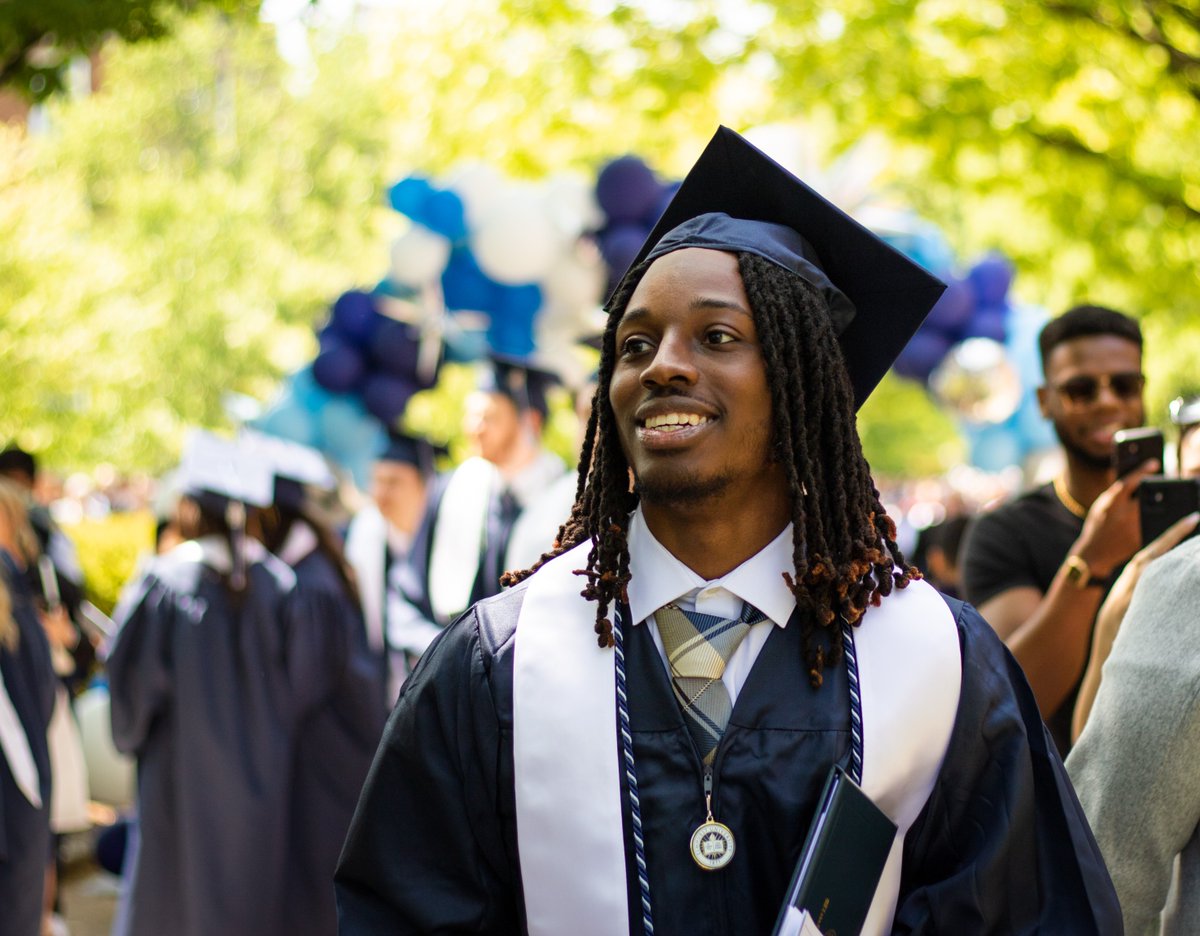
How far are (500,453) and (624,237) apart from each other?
121 cm

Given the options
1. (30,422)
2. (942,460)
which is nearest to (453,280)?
(30,422)

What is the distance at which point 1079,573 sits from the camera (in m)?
3.46

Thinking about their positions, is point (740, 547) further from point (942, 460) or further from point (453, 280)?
point (942, 460)

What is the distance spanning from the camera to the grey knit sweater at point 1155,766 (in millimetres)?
2309

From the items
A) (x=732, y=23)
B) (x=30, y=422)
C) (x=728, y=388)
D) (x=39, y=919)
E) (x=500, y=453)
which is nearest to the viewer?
(x=728, y=388)

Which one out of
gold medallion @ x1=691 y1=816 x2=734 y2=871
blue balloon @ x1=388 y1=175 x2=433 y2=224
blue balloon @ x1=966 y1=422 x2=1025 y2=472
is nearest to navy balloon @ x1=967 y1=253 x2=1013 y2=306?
blue balloon @ x1=966 y1=422 x2=1025 y2=472

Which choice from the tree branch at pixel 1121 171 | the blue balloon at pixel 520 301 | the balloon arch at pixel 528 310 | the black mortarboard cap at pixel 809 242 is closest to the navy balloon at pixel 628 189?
the balloon arch at pixel 528 310

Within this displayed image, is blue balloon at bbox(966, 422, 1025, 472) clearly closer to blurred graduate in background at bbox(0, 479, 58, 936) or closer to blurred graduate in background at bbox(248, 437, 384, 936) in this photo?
blurred graduate in background at bbox(248, 437, 384, 936)

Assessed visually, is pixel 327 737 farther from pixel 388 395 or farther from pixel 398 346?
pixel 398 346

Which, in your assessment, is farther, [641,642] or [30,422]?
[30,422]

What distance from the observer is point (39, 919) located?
189 inches

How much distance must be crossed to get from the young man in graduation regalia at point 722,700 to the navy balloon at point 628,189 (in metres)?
4.80

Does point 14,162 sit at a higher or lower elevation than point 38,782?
higher

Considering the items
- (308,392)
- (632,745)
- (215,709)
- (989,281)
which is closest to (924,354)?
(989,281)
